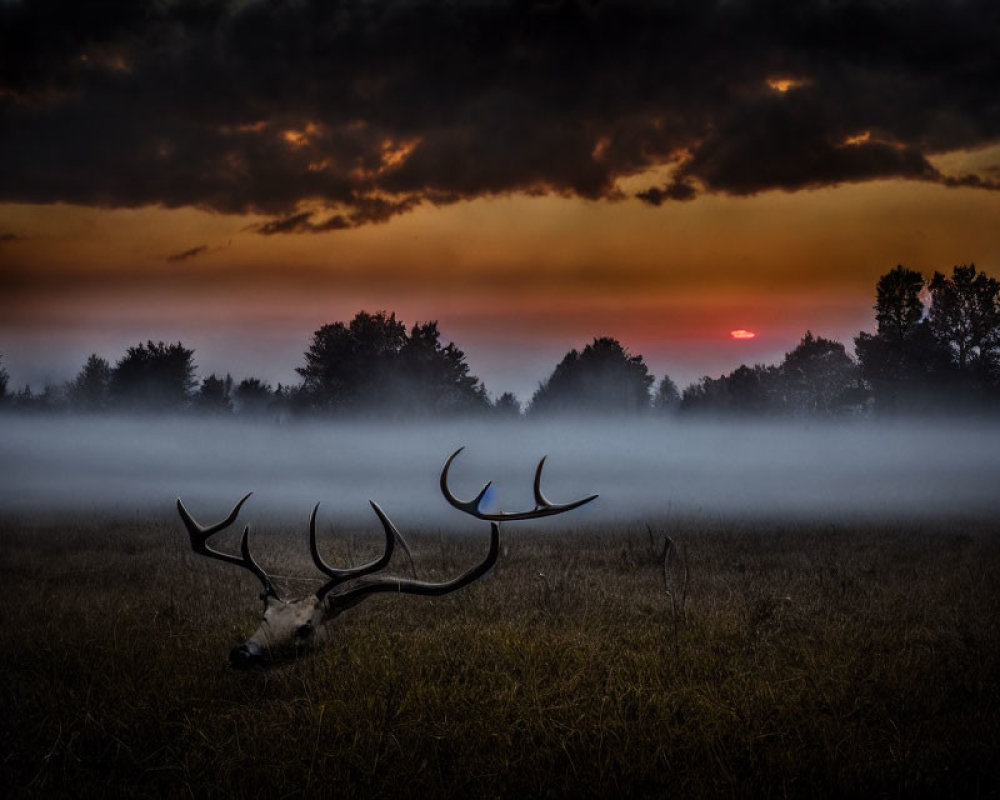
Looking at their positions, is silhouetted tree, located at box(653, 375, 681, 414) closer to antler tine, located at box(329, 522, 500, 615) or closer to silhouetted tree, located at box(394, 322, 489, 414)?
silhouetted tree, located at box(394, 322, 489, 414)

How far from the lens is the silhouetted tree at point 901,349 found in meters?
41.1

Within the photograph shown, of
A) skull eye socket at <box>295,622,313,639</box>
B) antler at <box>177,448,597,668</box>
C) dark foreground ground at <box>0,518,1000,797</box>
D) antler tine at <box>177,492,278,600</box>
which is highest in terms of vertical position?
antler tine at <box>177,492,278,600</box>

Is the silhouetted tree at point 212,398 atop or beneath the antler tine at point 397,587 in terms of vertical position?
atop

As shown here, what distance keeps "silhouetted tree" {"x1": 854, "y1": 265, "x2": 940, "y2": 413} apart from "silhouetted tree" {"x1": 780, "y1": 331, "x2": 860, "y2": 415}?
1716 centimetres

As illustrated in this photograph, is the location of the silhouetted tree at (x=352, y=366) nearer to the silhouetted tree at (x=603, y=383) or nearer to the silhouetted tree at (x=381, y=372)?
the silhouetted tree at (x=381, y=372)

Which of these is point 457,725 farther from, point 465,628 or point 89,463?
point 89,463

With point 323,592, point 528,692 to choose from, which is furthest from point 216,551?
point 528,692

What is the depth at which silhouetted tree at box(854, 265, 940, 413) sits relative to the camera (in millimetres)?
41125

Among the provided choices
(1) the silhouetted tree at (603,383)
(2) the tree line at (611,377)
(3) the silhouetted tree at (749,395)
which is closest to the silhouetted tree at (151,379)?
(2) the tree line at (611,377)

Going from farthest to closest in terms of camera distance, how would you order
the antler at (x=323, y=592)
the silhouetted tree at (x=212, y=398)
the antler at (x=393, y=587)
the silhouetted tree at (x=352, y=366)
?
the silhouetted tree at (x=212, y=398)
the silhouetted tree at (x=352, y=366)
the antler at (x=393, y=587)
the antler at (x=323, y=592)

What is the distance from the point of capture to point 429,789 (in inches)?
175

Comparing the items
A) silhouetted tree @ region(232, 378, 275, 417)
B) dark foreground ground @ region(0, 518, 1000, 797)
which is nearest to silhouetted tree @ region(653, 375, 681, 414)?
silhouetted tree @ region(232, 378, 275, 417)

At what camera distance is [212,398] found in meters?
66.0

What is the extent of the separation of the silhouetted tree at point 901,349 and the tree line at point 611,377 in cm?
6
